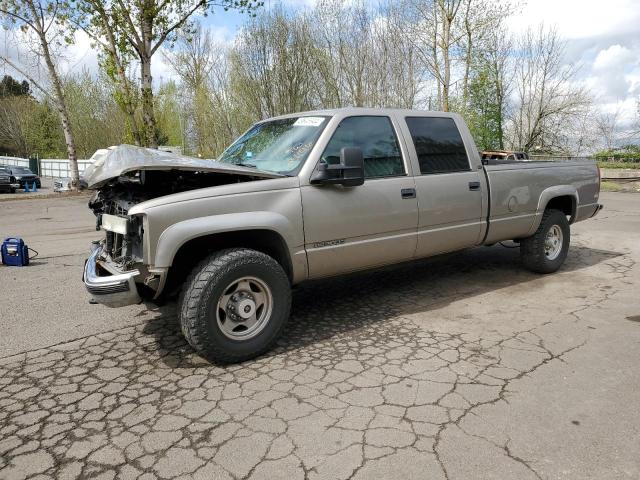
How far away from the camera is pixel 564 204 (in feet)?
20.9

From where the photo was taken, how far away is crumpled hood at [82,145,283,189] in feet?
11.1

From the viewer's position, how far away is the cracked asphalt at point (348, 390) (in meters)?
2.46

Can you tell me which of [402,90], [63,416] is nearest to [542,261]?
[63,416]

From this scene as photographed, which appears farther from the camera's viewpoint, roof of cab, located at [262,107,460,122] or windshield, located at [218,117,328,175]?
roof of cab, located at [262,107,460,122]

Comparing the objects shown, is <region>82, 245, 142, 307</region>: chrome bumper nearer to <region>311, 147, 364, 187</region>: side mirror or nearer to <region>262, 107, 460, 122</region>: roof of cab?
<region>311, 147, 364, 187</region>: side mirror

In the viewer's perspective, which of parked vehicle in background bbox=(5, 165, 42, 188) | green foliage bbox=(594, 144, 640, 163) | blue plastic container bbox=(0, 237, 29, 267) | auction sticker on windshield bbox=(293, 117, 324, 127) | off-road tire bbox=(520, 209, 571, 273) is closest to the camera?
auction sticker on windshield bbox=(293, 117, 324, 127)

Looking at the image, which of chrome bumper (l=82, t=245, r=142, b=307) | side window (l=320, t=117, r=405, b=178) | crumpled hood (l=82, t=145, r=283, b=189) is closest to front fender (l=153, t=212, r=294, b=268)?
chrome bumper (l=82, t=245, r=142, b=307)

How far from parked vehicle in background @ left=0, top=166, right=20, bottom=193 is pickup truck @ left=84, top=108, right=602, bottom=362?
87.2 feet

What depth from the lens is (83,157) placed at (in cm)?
4609

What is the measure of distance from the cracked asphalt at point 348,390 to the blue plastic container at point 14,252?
5.60 ft

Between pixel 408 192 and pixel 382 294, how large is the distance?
1.33 meters

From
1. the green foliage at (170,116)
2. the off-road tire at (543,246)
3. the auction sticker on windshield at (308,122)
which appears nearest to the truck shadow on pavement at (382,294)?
the off-road tire at (543,246)

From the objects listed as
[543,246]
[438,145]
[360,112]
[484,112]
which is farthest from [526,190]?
[484,112]

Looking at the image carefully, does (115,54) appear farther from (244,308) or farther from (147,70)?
(244,308)
